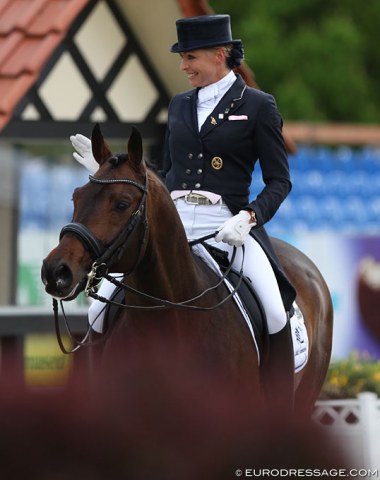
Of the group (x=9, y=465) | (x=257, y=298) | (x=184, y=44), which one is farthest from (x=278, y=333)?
(x=9, y=465)

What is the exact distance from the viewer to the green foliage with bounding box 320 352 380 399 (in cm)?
913

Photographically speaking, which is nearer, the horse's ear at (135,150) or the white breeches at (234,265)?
the horse's ear at (135,150)

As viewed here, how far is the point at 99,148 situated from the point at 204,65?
82 cm

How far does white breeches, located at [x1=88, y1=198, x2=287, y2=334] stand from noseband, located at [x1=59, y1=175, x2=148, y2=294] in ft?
2.56

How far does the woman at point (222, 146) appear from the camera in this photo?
209 inches

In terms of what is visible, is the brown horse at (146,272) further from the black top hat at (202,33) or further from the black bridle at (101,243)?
the black top hat at (202,33)

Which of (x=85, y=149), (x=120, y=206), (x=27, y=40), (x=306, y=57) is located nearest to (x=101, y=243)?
(x=120, y=206)

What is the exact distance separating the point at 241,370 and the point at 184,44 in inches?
57.6

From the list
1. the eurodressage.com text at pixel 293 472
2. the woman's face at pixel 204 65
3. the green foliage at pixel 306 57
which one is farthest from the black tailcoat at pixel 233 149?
the green foliage at pixel 306 57

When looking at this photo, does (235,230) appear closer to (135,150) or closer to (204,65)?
(135,150)

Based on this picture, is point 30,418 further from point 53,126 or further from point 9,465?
point 53,126

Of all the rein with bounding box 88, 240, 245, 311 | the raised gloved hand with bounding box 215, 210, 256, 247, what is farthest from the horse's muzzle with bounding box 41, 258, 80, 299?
the raised gloved hand with bounding box 215, 210, 256, 247

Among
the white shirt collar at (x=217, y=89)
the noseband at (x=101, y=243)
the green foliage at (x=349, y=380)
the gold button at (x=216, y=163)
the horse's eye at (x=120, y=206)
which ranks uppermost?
the white shirt collar at (x=217, y=89)

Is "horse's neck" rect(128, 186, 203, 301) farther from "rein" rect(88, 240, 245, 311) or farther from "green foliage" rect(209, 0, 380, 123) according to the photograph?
"green foliage" rect(209, 0, 380, 123)
